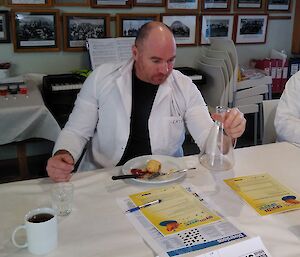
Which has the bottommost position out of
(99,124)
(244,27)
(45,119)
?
(45,119)

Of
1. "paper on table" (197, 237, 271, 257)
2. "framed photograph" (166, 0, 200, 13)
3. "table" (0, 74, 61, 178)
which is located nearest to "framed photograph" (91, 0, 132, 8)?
"framed photograph" (166, 0, 200, 13)

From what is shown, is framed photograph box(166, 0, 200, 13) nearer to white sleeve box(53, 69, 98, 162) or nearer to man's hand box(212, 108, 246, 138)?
white sleeve box(53, 69, 98, 162)

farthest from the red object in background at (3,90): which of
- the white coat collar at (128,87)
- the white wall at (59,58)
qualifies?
the white coat collar at (128,87)

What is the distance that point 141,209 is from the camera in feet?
3.41

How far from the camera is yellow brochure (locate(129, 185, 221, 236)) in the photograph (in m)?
0.96

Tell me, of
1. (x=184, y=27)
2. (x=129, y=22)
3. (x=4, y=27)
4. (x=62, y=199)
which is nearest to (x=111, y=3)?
(x=129, y=22)

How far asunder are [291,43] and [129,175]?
10.6 feet

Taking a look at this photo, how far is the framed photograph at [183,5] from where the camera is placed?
3139 mm

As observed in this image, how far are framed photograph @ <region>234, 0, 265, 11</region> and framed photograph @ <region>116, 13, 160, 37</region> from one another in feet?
2.90

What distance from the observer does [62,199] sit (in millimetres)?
1054

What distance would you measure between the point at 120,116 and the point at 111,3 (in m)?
1.64

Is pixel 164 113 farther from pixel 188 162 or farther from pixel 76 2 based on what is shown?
pixel 76 2

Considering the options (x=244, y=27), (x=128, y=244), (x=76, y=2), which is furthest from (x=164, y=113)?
(x=244, y=27)

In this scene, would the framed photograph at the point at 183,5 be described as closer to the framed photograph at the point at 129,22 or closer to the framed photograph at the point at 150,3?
the framed photograph at the point at 150,3
